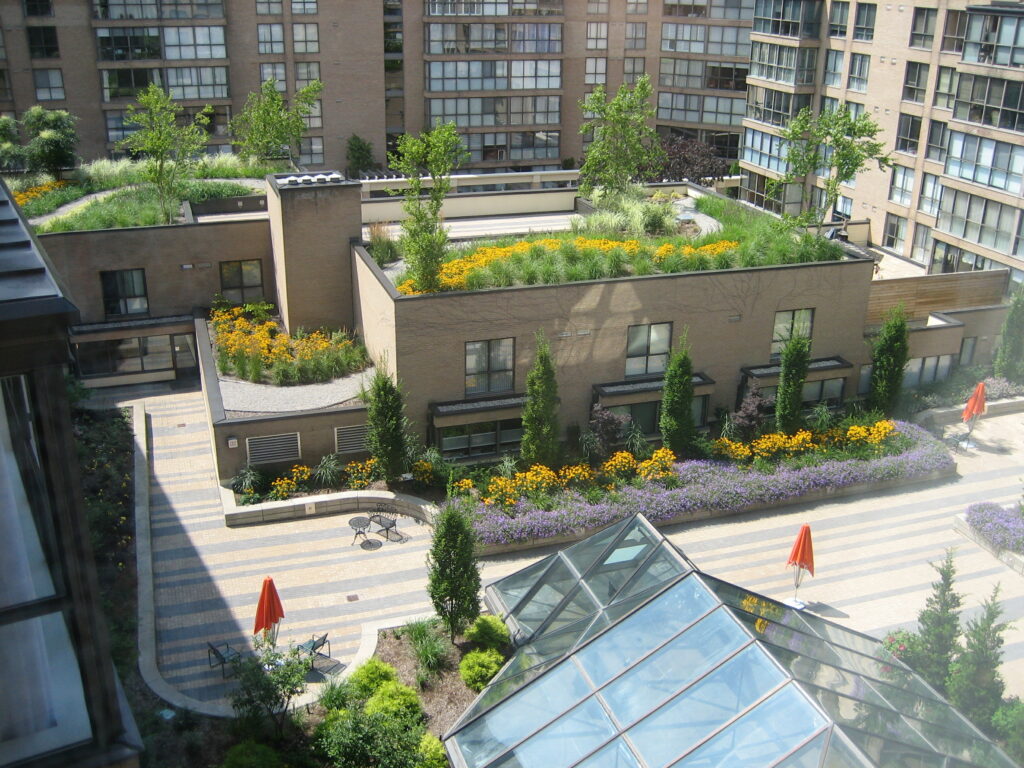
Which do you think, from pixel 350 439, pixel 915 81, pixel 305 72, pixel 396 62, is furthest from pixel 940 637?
pixel 396 62

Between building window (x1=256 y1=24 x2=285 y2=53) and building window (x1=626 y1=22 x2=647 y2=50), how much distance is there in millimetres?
21826

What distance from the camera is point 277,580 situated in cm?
2331

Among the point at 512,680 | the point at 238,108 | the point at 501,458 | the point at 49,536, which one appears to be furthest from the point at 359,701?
the point at 238,108

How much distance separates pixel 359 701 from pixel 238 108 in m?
48.1

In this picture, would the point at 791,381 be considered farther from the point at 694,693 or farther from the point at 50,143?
the point at 50,143

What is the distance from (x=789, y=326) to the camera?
3017 centimetres

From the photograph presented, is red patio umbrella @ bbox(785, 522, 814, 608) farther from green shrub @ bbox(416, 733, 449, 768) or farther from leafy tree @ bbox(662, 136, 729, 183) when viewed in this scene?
leafy tree @ bbox(662, 136, 729, 183)

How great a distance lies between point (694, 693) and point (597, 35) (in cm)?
5781

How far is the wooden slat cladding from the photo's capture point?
33.4 meters

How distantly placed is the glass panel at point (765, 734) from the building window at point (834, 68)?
45.5m

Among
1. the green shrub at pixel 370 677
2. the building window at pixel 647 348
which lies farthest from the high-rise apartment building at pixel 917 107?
the green shrub at pixel 370 677

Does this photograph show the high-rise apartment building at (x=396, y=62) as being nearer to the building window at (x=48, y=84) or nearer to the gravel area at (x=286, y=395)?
the building window at (x=48, y=84)

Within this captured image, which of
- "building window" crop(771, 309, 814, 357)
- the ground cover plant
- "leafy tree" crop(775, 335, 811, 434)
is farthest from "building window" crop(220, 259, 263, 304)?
"leafy tree" crop(775, 335, 811, 434)

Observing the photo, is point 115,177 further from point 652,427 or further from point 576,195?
point 652,427
